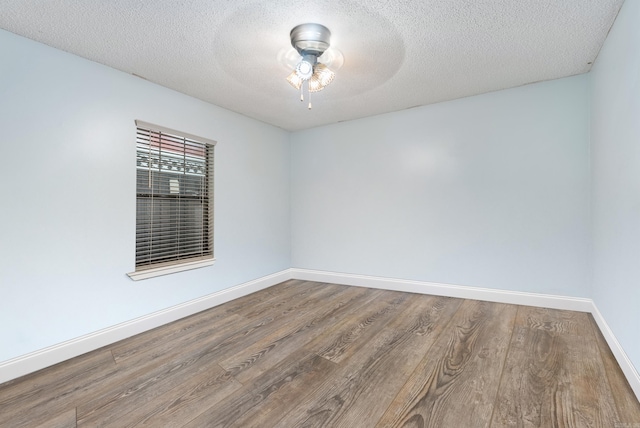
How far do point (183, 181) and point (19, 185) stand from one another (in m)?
1.23

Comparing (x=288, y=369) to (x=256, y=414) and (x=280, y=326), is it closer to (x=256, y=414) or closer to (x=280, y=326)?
(x=256, y=414)

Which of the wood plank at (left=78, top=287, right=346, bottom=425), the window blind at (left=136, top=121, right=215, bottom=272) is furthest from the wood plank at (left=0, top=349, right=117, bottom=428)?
the window blind at (left=136, top=121, right=215, bottom=272)

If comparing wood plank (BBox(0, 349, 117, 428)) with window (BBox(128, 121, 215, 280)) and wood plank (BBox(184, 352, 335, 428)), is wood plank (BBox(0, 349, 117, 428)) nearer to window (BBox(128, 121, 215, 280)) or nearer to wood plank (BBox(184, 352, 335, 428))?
window (BBox(128, 121, 215, 280))

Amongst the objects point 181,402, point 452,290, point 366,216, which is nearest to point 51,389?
point 181,402

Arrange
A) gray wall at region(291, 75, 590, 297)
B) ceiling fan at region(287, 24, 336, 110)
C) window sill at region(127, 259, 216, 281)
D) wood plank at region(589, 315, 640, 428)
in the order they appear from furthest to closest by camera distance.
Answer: gray wall at region(291, 75, 590, 297) < window sill at region(127, 259, 216, 281) < ceiling fan at region(287, 24, 336, 110) < wood plank at region(589, 315, 640, 428)

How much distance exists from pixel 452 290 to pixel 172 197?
3.30 metres

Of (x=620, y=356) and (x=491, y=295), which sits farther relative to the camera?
(x=491, y=295)

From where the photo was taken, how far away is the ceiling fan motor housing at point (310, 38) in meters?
1.90

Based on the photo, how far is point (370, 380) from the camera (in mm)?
1734

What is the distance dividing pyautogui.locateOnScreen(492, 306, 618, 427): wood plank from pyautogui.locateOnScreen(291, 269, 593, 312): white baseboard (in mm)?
290

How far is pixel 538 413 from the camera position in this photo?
1.43 m

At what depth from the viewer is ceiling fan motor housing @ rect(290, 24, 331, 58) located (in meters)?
1.90

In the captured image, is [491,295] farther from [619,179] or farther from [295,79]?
[295,79]

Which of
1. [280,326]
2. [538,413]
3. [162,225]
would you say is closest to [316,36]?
[162,225]
